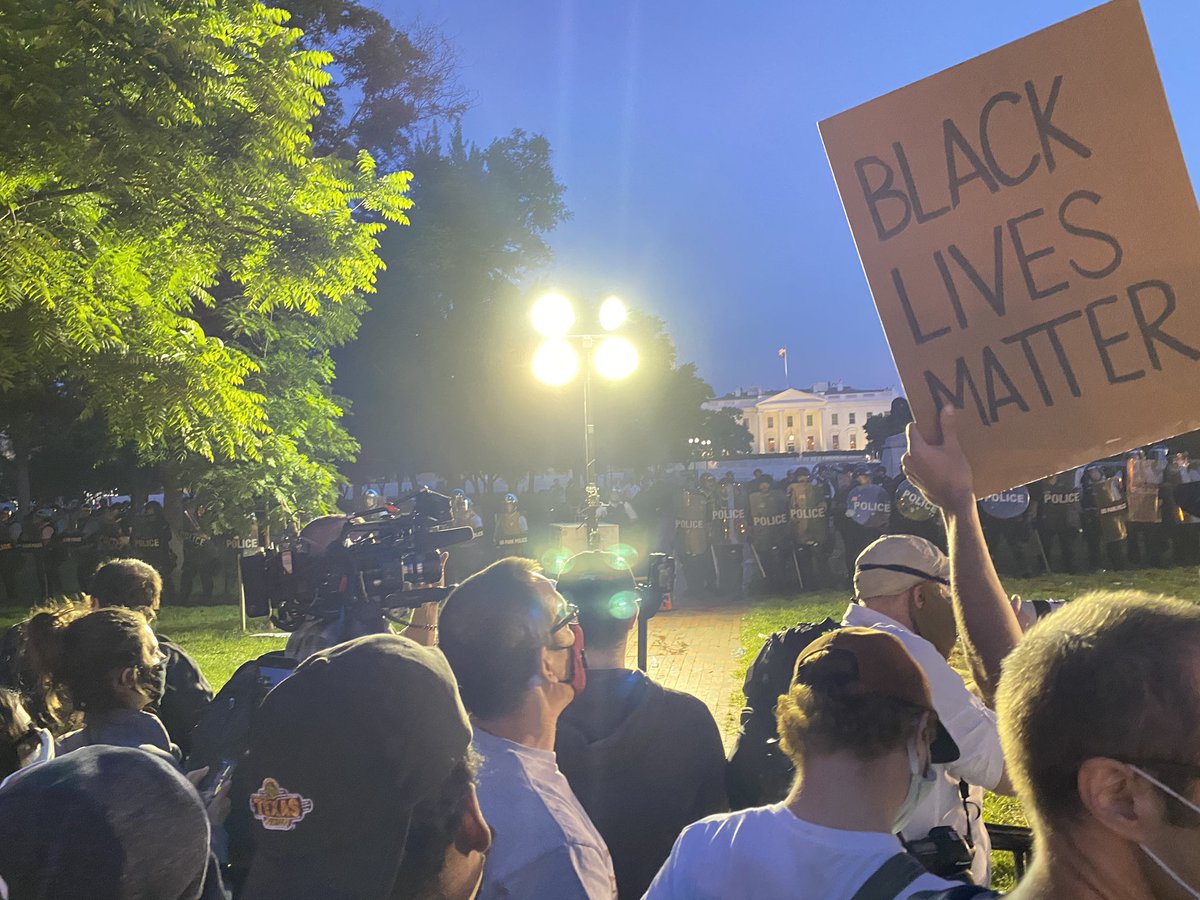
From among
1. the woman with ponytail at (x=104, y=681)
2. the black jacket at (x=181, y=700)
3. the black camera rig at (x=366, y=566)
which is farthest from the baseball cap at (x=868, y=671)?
the black jacket at (x=181, y=700)

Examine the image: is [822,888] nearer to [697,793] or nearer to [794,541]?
[697,793]

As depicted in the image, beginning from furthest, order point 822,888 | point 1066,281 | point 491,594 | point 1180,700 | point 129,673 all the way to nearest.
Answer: point 129,673 → point 491,594 → point 1066,281 → point 822,888 → point 1180,700

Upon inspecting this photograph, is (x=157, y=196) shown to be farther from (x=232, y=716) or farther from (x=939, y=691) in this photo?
(x=939, y=691)

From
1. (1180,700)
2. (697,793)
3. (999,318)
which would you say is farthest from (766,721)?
(1180,700)

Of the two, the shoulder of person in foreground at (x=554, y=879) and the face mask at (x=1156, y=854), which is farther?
the shoulder of person in foreground at (x=554, y=879)

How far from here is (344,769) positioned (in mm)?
1532

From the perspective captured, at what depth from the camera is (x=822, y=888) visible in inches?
67.3

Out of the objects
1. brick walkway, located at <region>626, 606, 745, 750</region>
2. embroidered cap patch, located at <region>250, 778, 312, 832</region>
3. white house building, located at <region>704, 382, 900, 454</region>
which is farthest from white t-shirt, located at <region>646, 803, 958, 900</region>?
white house building, located at <region>704, 382, 900, 454</region>

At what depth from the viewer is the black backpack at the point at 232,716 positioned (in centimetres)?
307

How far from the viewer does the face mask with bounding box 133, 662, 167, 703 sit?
3.14 meters

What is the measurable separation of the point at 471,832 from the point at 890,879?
0.74 meters

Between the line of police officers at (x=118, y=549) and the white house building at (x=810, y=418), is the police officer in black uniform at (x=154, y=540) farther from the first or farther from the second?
the white house building at (x=810, y=418)

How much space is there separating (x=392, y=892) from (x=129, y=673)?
6.30ft

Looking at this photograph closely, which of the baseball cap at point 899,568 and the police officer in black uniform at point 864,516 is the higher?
the police officer in black uniform at point 864,516
